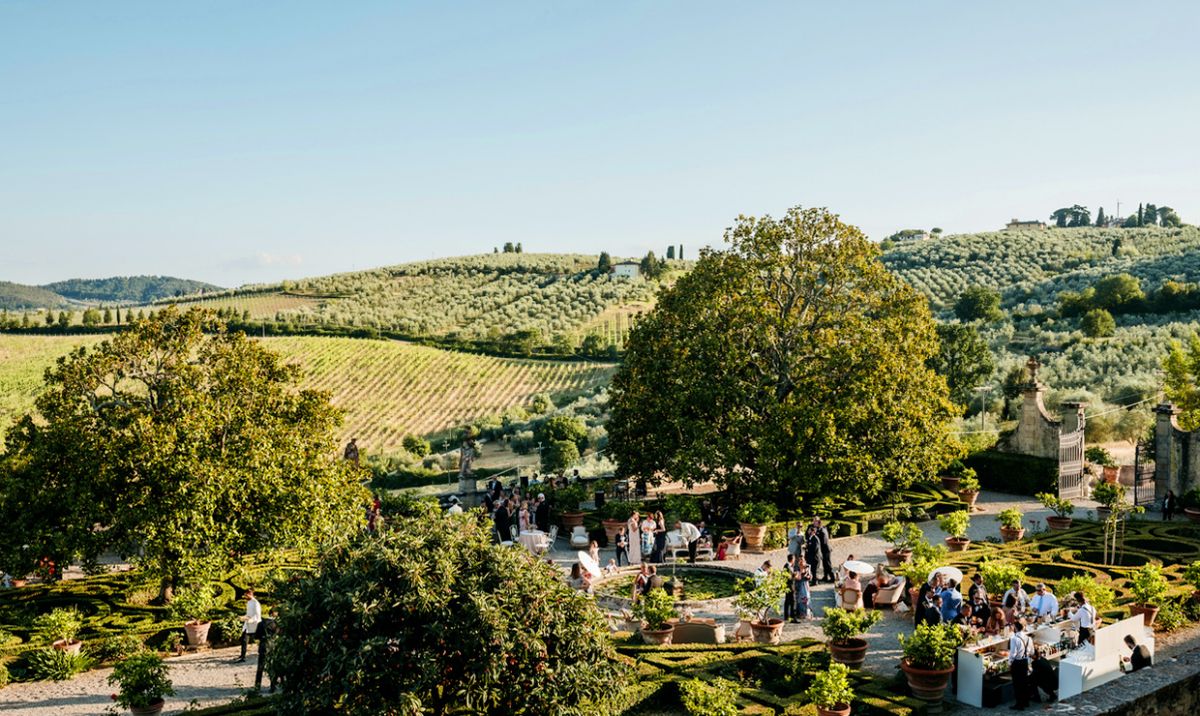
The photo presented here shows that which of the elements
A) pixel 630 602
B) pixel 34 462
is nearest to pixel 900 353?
pixel 630 602

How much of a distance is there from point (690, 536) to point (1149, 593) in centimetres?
1069

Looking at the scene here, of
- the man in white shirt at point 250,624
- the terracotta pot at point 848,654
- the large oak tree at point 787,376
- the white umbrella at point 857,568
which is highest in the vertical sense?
the large oak tree at point 787,376

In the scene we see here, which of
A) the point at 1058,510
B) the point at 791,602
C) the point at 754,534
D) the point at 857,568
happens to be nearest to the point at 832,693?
the point at 791,602

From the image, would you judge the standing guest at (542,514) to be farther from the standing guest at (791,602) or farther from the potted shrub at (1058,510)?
the potted shrub at (1058,510)

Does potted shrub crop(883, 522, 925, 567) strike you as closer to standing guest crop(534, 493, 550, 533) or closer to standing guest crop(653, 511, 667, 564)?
standing guest crop(653, 511, 667, 564)

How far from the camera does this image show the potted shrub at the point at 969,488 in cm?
3089

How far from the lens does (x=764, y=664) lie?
1631 cm

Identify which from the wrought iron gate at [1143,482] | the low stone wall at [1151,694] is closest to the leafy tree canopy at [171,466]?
the low stone wall at [1151,694]

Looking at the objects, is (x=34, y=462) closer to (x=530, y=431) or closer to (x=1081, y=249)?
(x=530, y=431)

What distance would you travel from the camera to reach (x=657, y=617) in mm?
18016

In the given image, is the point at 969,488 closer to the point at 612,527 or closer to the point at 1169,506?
the point at 1169,506

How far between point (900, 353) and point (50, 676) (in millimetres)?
23544

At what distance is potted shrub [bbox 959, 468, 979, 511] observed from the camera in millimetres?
30891

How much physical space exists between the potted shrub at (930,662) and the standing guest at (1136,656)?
383 centimetres
